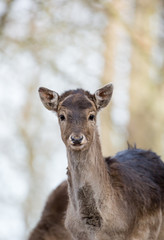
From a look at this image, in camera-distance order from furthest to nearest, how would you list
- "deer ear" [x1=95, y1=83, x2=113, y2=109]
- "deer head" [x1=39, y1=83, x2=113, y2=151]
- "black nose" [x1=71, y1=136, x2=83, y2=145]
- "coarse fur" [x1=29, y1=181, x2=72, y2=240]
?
"coarse fur" [x1=29, y1=181, x2=72, y2=240] < "deer ear" [x1=95, y1=83, x2=113, y2=109] < "deer head" [x1=39, y1=83, x2=113, y2=151] < "black nose" [x1=71, y1=136, x2=83, y2=145]

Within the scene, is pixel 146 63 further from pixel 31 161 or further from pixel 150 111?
pixel 31 161

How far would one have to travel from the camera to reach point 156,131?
16312mm

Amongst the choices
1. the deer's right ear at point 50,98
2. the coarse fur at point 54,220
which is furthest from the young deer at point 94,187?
the coarse fur at point 54,220

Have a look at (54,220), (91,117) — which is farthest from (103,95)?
(54,220)

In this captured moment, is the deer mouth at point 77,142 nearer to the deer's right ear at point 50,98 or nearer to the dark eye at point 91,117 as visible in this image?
the dark eye at point 91,117

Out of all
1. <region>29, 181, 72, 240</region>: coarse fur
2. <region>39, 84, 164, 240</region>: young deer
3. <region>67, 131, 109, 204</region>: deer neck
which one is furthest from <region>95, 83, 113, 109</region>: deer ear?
<region>29, 181, 72, 240</region>: coarse fur

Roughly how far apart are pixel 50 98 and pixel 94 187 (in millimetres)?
1543

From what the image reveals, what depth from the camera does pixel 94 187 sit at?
9.72 m

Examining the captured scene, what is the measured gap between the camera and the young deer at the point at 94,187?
9.48 meters

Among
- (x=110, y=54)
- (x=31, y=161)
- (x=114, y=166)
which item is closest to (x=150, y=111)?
(x=110, y=54)

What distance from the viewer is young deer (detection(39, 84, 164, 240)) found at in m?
9.48

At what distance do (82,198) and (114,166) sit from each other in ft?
3.56

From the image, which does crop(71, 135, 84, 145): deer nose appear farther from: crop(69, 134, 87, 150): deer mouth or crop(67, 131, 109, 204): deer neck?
crop(67, 131, 109, 204): deer neck

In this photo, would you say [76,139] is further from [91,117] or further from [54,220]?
[54,220]
